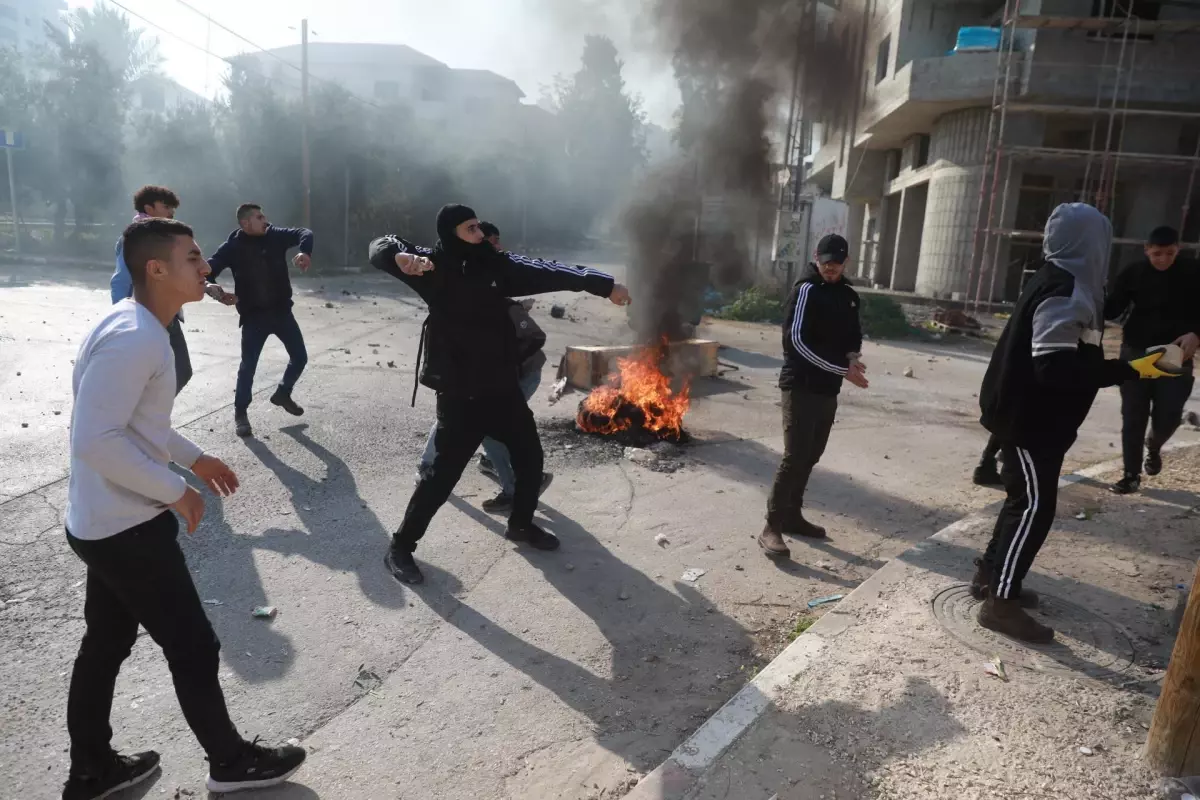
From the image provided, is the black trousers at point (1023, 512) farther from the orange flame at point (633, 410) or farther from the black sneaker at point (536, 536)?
the orange flame at point (633, 410)

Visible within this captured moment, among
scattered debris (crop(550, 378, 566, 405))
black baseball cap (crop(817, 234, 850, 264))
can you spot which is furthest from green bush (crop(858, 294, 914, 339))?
black baseball cap (crop(817, 234, 850, 264))

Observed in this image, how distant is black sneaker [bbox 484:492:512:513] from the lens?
4.97 metres

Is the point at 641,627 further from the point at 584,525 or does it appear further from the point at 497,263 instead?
the point at 497,263

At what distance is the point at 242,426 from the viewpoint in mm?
6316

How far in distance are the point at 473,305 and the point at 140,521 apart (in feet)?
6.63

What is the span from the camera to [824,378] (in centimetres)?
425

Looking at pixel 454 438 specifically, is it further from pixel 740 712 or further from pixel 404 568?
pixel 740 712

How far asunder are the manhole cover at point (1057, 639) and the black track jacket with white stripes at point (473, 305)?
89.5 inches

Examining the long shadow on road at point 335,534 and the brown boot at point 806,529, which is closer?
the long shadow on road at point 335,534

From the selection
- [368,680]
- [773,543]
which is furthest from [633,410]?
[368,680]

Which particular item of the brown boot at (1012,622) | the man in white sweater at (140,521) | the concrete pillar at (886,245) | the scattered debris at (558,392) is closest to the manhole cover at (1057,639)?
the brown boot at (1012,622)

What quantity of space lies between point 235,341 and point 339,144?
19612 millimetres

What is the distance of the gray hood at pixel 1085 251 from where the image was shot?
3.07 meters

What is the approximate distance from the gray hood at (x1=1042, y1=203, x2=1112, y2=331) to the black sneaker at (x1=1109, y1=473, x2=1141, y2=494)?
3.13 metres
